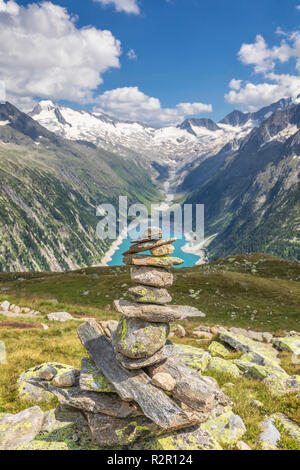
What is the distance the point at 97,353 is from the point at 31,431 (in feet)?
14.6

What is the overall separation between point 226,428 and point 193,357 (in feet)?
26.2

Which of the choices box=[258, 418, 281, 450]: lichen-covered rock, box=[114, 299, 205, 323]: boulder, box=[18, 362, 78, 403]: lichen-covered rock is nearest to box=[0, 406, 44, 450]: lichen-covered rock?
box=[18, 362, 78, 403]: lichen-covered rock

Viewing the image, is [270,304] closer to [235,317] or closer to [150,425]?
[235,317]

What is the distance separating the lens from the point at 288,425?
12.7 metres

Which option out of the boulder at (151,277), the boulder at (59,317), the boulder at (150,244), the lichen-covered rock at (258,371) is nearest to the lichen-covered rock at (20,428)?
the boulder at (151,277)

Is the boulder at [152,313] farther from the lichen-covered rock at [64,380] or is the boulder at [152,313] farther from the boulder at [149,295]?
the lichen-covered rock at [64,380]

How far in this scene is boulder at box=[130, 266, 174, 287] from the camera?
15.4m

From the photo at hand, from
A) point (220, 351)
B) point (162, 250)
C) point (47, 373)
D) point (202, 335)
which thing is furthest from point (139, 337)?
point (202, 335)

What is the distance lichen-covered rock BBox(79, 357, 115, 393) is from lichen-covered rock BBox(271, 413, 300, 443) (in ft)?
28.2

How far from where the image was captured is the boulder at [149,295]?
49.5 feet

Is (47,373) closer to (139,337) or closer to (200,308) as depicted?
(139,337)

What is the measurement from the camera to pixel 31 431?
11562 millimetres
